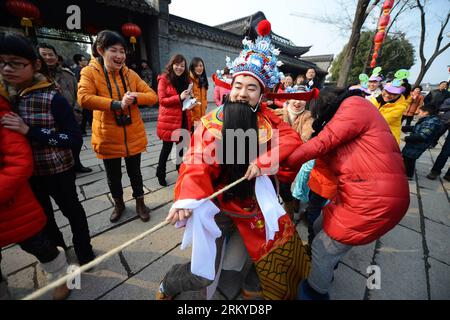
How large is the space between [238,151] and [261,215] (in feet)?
1.76

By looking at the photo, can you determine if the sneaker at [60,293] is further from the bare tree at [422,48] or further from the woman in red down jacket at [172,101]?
the bare tree at [422,48]

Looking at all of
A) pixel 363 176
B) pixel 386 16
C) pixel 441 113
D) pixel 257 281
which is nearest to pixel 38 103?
pixel 257 281

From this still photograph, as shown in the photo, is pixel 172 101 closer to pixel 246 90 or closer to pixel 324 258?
pixel 246 90

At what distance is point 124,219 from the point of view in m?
2.64

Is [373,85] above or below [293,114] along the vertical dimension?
above

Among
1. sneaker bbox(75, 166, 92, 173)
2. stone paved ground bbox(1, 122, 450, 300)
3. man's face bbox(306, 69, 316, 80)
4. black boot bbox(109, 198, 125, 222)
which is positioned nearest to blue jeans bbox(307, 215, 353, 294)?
stone paved ground bbox(1, 122, 450, 300)

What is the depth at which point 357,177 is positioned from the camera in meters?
1.47

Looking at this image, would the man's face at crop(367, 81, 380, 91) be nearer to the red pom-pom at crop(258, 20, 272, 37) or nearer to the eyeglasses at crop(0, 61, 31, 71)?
the red pom-pom at crop(258, 20, 272, 37)

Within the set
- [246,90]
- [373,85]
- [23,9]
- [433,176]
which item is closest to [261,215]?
[246,90]

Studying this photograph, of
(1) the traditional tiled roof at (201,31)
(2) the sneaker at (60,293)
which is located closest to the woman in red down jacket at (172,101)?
(2) the sneaker at (60,293)

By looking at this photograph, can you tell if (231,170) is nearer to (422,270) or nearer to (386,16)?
(422,270)

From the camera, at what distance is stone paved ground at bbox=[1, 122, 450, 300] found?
1837mm

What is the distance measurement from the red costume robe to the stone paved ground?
0.50 meters
